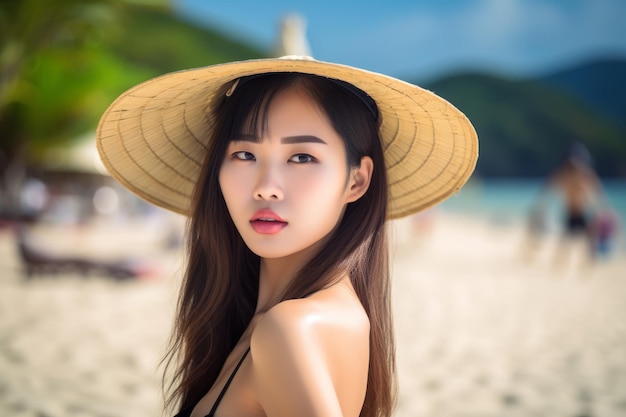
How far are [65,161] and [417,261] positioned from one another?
1050 cm

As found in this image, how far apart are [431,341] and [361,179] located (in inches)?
151

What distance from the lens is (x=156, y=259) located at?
10328mm

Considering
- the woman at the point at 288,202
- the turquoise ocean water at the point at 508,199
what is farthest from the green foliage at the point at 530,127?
the woman at the point at 288,202

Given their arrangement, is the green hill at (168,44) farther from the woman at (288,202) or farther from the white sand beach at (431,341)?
the woman at (288,202)

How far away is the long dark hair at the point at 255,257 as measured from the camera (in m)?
1.45

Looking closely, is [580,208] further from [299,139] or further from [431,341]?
[299,139]

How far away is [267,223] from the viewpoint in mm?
1383

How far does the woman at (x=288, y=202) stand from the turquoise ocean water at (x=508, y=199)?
23563 mm

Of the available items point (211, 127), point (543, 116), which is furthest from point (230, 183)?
point (543, 116)

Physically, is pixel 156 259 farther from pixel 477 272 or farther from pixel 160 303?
pixel 477 272

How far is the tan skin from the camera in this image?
3.68 feet

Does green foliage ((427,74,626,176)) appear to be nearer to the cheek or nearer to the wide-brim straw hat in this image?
the wide-brim straw hat

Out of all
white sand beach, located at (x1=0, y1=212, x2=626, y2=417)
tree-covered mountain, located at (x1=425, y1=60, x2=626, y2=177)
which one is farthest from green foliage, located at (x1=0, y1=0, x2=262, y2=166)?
tree-covered mountain, located at (x1=425, y1=60, x2=626, y2=177)

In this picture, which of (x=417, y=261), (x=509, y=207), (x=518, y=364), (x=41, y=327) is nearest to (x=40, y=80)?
(x=417, y=261)
